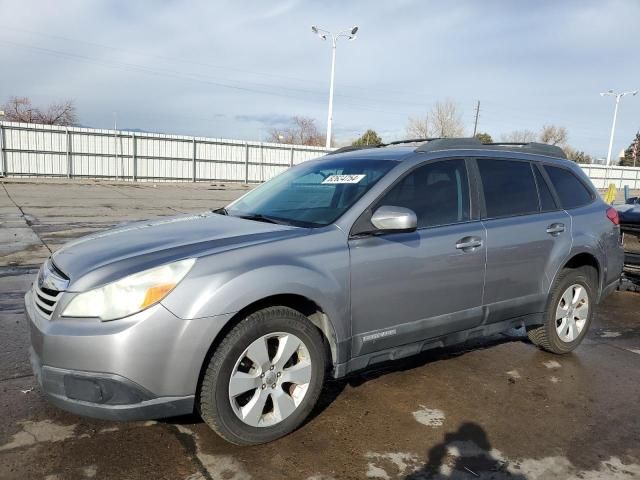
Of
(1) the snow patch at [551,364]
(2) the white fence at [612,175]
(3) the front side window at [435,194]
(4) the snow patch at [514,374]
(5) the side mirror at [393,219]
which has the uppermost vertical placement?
(2) the white fence at [612,175]

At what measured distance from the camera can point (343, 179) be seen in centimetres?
384

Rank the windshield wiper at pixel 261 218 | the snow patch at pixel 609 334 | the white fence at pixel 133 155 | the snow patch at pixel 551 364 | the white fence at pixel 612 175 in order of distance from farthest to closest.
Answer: the white fence at pixel 612 175, the white fence at pixel 133 155, the snow patch at pixel 609 334, the snow patch at pixel 551 364, the windshield wiper at pixel 261 218

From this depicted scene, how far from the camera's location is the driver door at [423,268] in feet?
10.9

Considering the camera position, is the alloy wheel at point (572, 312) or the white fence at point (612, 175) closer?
the alloy wheel at point (572, 312)

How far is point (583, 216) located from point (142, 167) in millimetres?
26887

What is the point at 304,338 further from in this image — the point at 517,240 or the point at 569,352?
the point at 569,352

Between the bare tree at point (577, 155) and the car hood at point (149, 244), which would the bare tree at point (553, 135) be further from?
the car hood at point (149, 244)

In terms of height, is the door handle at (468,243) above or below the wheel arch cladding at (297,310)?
above

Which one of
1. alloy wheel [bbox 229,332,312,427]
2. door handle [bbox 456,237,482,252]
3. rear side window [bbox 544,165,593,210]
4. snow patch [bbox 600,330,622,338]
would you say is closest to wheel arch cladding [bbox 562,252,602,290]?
rear side window [bbox 544,165,593,210]

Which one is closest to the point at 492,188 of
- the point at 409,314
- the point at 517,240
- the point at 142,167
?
the point at 517,240

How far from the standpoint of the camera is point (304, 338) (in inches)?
121

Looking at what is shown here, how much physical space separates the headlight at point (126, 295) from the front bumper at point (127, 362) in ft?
0.15

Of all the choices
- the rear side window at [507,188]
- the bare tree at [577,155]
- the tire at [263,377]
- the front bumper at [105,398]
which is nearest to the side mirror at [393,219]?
the tire at [263,377]

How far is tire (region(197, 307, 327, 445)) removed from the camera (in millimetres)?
2801
